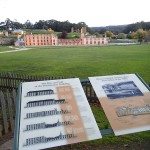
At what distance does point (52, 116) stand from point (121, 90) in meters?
1.31

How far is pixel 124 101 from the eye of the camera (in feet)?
14.1

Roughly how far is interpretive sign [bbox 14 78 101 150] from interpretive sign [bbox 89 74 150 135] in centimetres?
32

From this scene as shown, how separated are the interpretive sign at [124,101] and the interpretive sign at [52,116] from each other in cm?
32

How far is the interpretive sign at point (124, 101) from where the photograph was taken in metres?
4.00

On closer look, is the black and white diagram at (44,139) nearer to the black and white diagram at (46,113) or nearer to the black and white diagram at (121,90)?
the black and white diagram at (46,113)

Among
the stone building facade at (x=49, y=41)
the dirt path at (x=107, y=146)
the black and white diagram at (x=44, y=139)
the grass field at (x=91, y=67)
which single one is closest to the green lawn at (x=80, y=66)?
the grass field at (x=91, y=67)

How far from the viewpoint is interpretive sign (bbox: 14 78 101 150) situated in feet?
12.0

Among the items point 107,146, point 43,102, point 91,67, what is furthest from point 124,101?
point 91,67

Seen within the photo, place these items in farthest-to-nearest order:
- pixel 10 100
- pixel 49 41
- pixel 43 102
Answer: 1. pixel 49 41
2. pixel 10 100
3. pixel 43 102

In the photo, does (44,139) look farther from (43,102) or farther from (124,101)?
(124,101)

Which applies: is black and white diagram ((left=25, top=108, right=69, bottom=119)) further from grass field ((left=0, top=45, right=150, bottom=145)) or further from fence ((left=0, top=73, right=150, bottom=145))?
grass field ((left=0, top=45, right=150, bottom=145))

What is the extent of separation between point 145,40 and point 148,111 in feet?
347

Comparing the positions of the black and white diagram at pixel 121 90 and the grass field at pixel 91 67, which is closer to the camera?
the black and white diagram at pixel 121 90

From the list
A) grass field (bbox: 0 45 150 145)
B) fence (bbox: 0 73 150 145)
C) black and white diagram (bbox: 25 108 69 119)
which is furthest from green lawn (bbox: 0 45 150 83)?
black and white diagram (bbox: 25 108 69 119)
